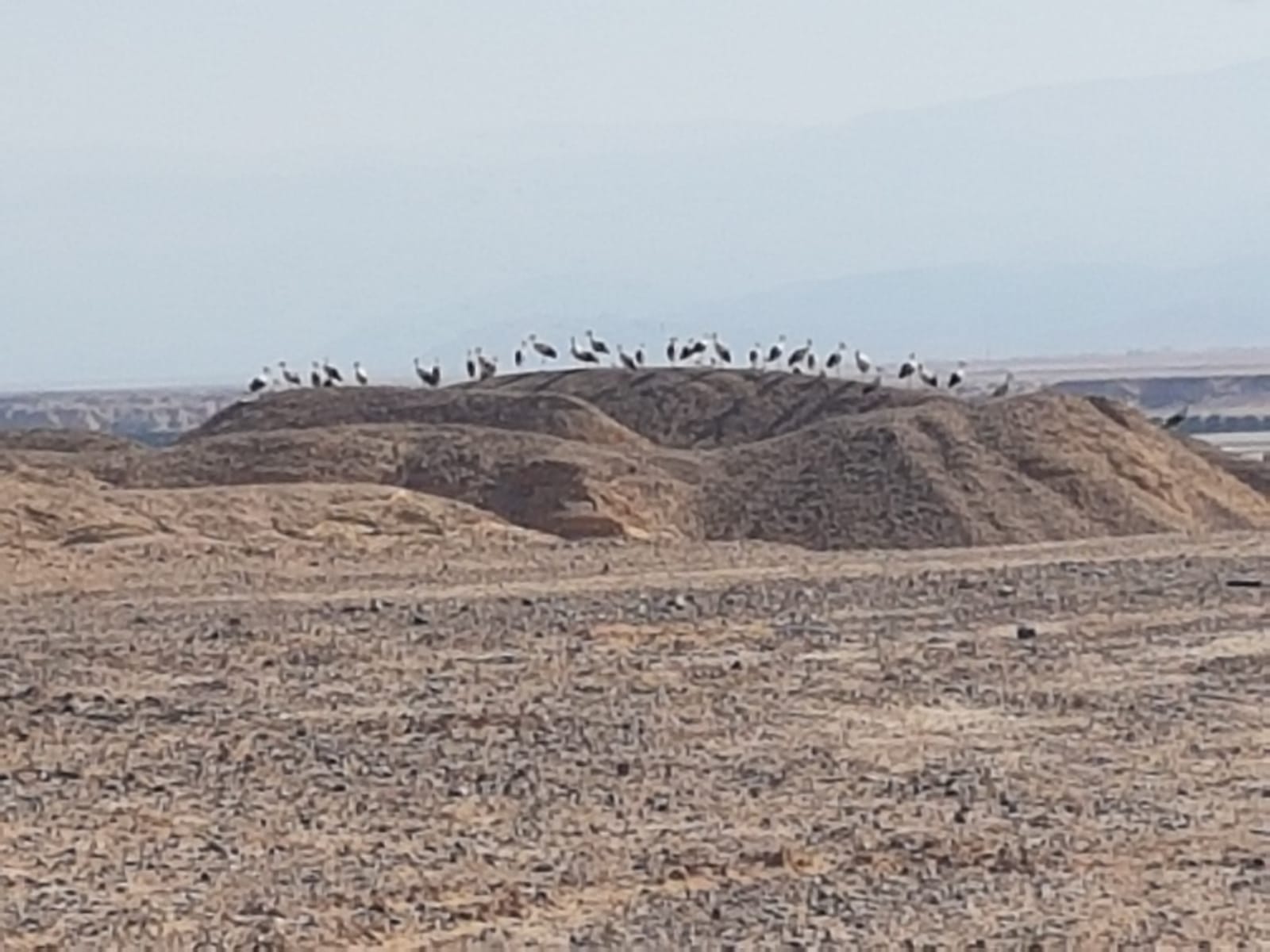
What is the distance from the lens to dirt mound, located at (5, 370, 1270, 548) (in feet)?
117

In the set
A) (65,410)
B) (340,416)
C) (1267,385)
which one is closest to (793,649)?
(340,416)

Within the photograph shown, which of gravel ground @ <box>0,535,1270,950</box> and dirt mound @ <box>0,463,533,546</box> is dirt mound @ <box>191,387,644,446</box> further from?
gravel ground @ <box>0,535,1270,950</box>

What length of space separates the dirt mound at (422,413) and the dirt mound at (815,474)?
4.9 inches

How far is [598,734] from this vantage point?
47.8ft

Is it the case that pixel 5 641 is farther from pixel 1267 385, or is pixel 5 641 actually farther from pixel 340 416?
pixel 1267 385

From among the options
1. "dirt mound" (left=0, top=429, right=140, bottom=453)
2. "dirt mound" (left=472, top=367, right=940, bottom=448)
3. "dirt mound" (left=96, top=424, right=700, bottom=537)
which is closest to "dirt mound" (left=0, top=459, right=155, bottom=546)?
"dirt mound" (left=96, top=424, right=700, bottom=537)

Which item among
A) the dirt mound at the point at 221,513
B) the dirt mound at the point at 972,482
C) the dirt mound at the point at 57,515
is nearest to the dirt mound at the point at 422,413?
the dirt mound at the point at 972,482

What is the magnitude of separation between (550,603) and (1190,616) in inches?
195

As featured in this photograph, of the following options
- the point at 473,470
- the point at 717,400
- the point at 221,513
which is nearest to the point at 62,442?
the point at 717,400

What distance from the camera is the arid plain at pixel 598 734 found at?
34.2 ft

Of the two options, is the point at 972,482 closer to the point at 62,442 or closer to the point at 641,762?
the point at 62,442

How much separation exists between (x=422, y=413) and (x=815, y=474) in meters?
13.7

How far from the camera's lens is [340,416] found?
1983 inches

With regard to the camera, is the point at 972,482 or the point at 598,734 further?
the point at 972,482
